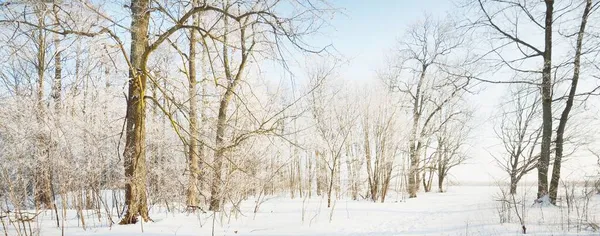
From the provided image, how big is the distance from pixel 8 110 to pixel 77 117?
2.65 metres

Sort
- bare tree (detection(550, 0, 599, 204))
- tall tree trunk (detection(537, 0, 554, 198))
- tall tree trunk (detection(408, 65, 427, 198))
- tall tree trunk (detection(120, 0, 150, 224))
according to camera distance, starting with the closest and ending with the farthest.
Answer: tall tree trunk (detection(120, 0, 150, 224)) → bare tree (detection(550, 0, 599, 204)) → tall tree trunk (detection(537, 0, 554, 198)) → tall tree trunk (detection(408, 65, 427, 198))

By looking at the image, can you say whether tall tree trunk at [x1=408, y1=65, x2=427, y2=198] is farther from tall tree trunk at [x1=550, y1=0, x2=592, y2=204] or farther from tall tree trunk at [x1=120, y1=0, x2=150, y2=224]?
tall tree trunk at [x1=120, y1=0, x2=150, y2=224]

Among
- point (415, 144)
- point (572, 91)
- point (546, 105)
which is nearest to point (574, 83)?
point (572, 91)

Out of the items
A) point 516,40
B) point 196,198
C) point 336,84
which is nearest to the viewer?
point 196,198

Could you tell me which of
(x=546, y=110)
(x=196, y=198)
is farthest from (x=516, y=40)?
(x=196, y=198)

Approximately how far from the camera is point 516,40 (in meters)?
10.2

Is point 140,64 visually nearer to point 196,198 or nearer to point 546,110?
point 196,198

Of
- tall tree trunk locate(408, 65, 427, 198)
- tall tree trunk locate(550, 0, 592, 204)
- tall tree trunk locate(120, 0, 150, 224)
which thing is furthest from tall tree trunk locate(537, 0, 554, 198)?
tall tree trunk locate(120, 0, 150, 224)

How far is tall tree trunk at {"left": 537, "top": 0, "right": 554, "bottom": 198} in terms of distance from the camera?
9195mm


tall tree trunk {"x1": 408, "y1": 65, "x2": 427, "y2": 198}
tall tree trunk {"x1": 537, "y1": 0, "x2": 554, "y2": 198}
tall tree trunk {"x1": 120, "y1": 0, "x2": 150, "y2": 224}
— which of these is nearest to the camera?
tall tree trunk {"x1": 120, "y1": 0, "x2": 150, "y2": 224}

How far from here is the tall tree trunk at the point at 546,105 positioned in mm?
9195

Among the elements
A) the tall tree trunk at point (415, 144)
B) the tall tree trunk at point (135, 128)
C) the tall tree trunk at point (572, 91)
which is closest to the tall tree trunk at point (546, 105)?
the tall tree trunk at point (572, 91)

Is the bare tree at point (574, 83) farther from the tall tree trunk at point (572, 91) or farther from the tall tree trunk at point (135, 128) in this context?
the tall tree trunk at point (135, 128)

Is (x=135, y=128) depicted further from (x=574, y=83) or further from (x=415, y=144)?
(x=415, y=144)
